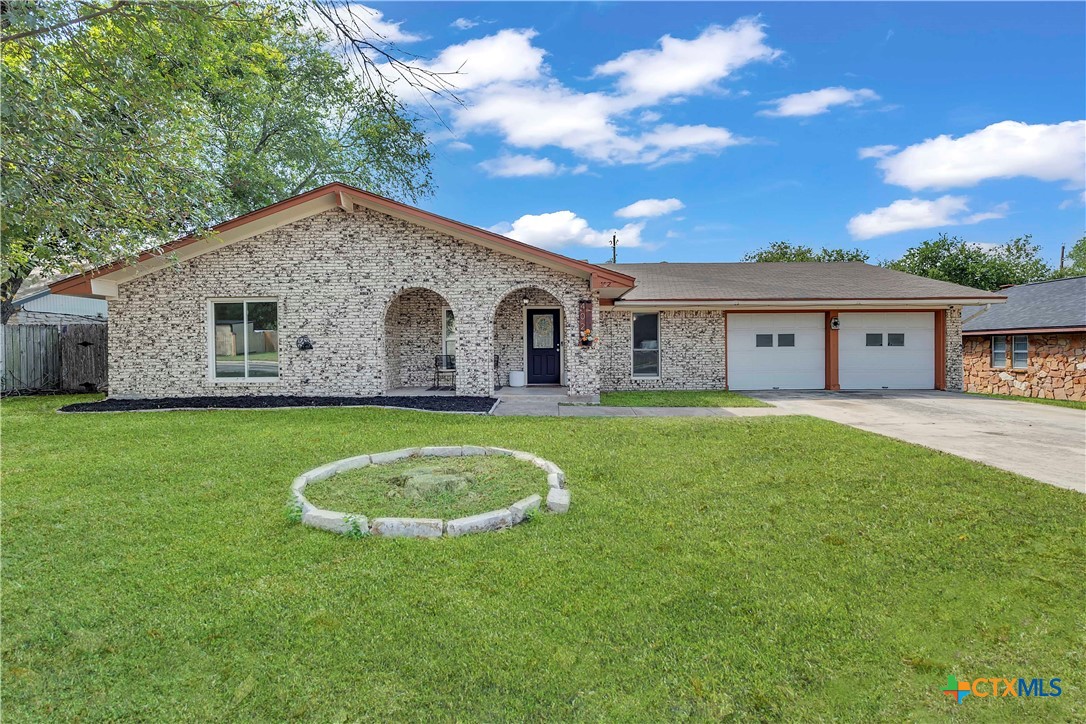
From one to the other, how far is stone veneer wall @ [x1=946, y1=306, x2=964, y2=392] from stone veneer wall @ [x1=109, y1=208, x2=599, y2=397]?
34.6 feet

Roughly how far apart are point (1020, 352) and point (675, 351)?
450 inches

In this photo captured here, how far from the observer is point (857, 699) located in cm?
209

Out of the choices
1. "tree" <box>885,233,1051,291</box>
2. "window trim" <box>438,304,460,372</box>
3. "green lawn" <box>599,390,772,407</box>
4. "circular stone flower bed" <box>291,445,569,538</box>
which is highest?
"tree" <box>885,233,1051,291</box>

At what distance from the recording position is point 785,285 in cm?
1479

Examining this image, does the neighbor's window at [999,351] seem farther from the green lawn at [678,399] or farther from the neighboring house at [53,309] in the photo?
the neighboring house at [53,309]

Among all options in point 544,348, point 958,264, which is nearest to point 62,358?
point 544,348

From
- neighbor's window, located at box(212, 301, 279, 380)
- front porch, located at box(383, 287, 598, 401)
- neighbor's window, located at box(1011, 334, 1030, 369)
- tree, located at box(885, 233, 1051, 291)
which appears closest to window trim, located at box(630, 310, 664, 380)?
front porch, located at box(383, 287, 598, 401)

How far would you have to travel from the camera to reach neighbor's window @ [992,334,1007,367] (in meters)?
16.4

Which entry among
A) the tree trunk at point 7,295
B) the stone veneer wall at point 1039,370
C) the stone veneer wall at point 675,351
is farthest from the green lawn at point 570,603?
the stone veneer wall at point 1039,370

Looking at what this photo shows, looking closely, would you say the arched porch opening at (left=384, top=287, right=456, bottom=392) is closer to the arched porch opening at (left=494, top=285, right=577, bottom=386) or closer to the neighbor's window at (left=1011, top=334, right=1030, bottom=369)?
the arched porch opening at (left=494, top=285, right=577, bottom=386)

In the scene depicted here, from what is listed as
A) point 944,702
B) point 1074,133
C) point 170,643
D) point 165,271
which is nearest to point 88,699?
point 170,643

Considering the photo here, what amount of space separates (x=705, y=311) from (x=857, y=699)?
12598mm

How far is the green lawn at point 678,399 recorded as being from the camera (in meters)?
10.8

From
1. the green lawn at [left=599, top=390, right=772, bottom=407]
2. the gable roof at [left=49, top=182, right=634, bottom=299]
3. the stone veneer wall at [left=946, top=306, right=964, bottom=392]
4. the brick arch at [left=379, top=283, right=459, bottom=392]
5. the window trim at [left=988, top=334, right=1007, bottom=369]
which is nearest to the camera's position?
the gable roof at [left=49, top=182, right=634, bottom=299]
